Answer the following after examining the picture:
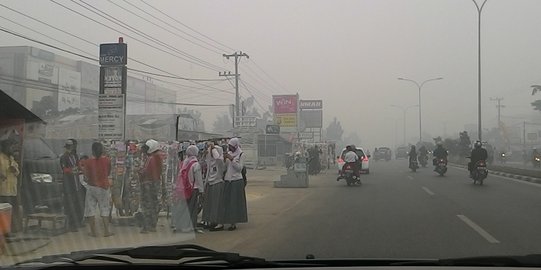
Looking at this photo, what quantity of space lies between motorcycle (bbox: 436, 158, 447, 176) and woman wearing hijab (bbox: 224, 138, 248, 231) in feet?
56.9

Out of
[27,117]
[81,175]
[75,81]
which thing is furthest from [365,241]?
[75,81]

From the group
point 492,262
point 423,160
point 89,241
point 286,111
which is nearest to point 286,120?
point 286,111

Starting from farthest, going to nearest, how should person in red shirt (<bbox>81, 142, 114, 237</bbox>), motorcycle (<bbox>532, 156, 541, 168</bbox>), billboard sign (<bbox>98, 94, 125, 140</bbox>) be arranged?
motorcycle (<bbox>532, 156, 541, 168</bbox>) < billboard sign (<bbox>98, 94, 125, 140</bbox>) < person in red shirt (<bbox>81, 142, 114, 237</bbox>)

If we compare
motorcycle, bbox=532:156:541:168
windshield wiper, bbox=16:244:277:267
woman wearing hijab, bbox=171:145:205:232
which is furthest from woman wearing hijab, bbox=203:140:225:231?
motorcycle, bbox=532:156:541:168

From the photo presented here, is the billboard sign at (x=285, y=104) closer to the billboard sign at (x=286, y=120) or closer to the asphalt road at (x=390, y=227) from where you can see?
the billboard sign at (x=286, y=120)

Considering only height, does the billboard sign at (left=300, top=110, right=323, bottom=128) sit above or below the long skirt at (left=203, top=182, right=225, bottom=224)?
above

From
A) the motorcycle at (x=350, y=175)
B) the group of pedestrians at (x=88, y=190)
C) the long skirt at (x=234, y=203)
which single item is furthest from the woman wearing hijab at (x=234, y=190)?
the motorcycle at (x=350, y=175)

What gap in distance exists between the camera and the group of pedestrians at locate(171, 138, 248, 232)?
10.7 meters

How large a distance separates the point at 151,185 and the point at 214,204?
53.3 inches

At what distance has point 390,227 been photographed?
957cm

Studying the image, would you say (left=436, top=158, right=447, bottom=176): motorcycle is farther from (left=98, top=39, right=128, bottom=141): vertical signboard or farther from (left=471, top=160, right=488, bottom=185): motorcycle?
(left=98, top=39, right=128, bottom=141): vertical signboard

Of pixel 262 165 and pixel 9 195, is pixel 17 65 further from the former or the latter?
pixel 262 165

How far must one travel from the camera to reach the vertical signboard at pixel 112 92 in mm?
12180

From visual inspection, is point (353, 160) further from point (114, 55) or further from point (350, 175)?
point (114, 55)
